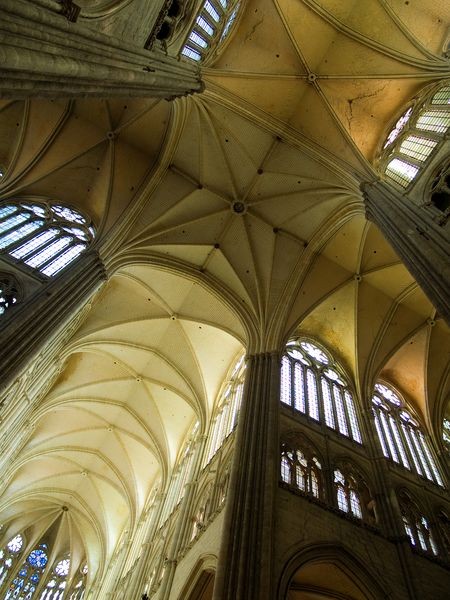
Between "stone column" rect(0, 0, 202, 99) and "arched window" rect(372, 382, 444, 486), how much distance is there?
13.4m

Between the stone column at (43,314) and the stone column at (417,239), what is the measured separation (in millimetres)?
8237

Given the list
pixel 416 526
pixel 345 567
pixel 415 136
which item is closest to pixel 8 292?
pixel 345 567

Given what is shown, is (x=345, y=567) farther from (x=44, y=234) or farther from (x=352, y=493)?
(x=44, y=234)

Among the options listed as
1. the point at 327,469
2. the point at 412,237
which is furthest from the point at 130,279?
the point at 412,237

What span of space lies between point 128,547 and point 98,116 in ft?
60.5

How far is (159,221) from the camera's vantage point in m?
16.9

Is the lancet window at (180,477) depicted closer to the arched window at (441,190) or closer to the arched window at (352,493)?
the arched window at (352,493)

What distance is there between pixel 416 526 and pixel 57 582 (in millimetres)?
20023

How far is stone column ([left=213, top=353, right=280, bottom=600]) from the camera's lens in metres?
7.88

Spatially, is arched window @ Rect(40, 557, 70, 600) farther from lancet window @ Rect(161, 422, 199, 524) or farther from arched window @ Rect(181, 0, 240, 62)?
arched window @ Rect(181, 0, 240, 62)

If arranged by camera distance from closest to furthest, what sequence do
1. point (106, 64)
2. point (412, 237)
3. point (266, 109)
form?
1. point (106, 64)
2. point (412, 237)
3. point (266, 109)

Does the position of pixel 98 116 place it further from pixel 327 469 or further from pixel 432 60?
pixel 327 469

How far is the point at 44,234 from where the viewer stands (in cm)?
1440

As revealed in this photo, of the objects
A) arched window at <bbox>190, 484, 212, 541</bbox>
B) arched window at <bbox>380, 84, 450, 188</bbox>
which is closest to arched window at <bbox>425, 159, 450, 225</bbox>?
arched window at <bbox>380, 84, 450, 188</bbox>
